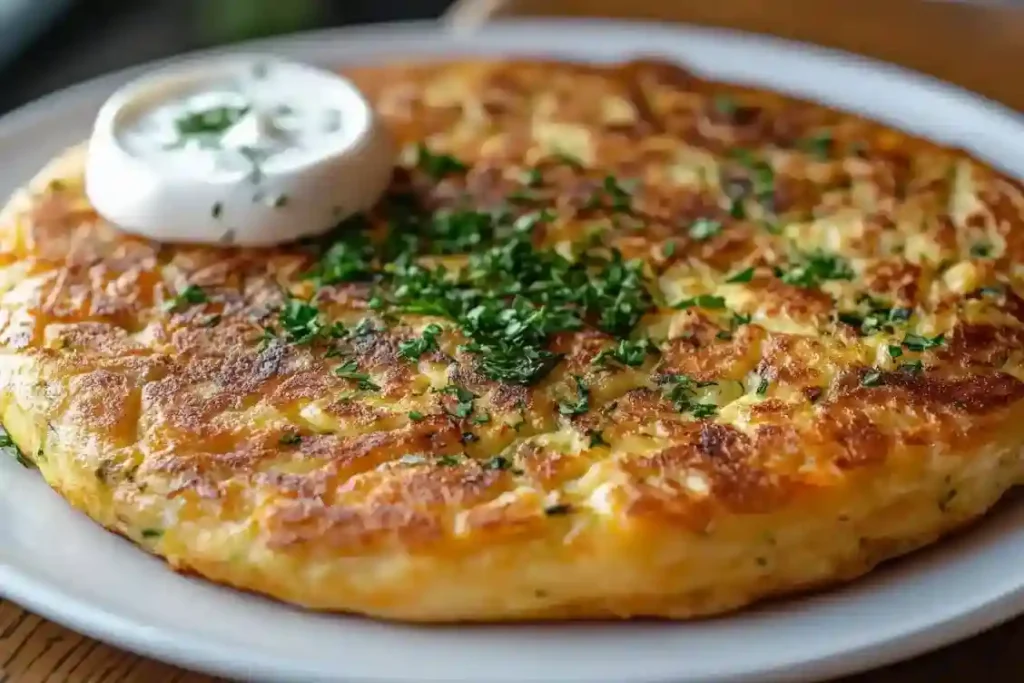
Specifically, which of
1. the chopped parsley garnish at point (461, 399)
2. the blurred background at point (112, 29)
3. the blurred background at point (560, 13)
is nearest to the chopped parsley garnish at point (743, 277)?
the chopped parsley garnish at point (461, 399)

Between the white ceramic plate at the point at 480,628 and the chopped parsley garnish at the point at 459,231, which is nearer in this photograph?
the white ceramic plate at the point at 480,628

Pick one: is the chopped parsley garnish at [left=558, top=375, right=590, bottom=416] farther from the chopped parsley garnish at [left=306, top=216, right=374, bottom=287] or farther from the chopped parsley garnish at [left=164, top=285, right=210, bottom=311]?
the chopped parsley garnish at [left=164, top=285, right=210, bottom=311]

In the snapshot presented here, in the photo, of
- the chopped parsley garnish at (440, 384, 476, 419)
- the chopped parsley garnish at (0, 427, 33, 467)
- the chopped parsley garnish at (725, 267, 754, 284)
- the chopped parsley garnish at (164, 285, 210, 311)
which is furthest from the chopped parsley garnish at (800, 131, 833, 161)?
the chopped parsley garnish at (0, 427, 33, 467)

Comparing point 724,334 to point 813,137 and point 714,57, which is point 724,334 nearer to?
point 813,137

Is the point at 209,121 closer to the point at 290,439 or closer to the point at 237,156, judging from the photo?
the point at 237,156

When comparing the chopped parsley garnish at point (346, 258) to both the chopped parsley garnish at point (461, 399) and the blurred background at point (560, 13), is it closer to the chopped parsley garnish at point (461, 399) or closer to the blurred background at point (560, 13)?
the chopped parsley garnish at point (461, 399)

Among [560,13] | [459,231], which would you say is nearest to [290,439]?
[459,231]
